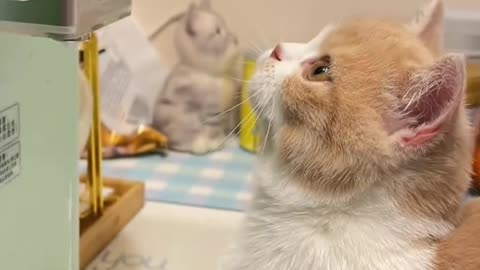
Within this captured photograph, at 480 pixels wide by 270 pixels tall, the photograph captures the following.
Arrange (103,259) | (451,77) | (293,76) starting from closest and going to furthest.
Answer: (451,77)
(293,76)
(103,259)

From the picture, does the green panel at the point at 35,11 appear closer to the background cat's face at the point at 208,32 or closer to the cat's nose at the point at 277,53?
the cat's nose at the point at 277,53

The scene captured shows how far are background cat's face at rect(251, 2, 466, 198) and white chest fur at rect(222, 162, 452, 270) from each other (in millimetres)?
23

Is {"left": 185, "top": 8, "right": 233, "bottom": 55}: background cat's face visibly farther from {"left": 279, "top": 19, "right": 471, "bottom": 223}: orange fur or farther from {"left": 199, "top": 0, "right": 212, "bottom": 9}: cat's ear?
{"left": 279, "top": 19, "right": 471, "bottom": 223}: orange fur

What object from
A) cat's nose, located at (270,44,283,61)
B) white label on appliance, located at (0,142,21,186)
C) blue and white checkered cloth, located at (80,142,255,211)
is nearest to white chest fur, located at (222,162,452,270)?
cat's nose, located at (270,44,283,61)

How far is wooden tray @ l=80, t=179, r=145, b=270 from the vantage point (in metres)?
0.85

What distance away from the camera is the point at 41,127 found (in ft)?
1.96

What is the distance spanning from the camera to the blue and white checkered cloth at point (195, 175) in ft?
3.40

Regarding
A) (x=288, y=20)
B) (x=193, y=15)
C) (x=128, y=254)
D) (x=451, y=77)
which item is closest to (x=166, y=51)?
(x=193, y=15)

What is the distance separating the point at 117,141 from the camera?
118cm

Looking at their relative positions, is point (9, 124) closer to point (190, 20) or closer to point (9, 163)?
point (9, 163)

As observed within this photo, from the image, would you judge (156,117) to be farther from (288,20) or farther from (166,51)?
(288,20)

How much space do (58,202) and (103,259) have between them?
25 centimetres

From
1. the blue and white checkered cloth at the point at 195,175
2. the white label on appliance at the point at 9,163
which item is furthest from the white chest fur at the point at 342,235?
the blue and white checkered cloth at the point at 195,175

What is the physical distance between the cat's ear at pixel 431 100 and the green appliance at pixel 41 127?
232 millimetres
